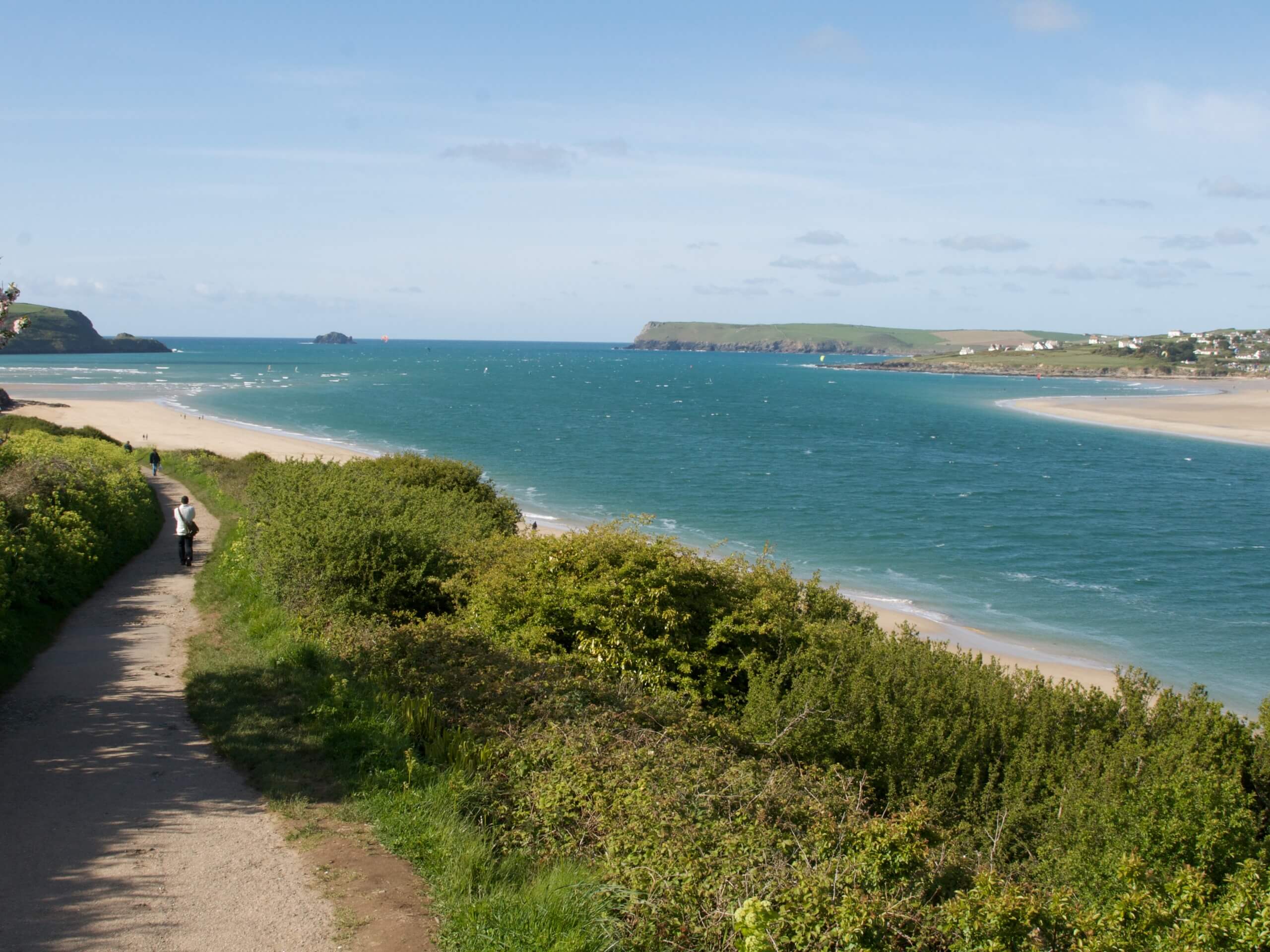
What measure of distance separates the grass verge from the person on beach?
206 inches

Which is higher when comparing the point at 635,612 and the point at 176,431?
the point at 176,431

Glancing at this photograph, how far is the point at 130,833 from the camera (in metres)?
6.78

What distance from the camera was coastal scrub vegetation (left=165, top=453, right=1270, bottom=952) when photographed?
547cm

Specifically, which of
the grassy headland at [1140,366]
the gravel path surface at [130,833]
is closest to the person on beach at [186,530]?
the gravel path surface at [130,833]

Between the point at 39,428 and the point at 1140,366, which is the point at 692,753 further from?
the point at 1140,366

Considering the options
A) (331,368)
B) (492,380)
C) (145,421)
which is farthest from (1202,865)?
(331,368)

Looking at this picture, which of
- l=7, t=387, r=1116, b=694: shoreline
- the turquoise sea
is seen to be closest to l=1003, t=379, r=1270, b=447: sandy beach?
the turquoise sea

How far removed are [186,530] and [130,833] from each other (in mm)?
11869

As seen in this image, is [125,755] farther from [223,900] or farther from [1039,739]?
[1039,739]

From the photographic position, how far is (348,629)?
11508 millimetres

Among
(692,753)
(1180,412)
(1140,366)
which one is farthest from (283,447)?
(1140,366)

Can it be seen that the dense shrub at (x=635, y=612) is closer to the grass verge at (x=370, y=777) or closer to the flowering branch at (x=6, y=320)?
the grass verge at (x=370, y=777)

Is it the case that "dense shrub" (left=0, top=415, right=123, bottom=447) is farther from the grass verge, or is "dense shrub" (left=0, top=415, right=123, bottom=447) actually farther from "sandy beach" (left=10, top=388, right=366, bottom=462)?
the grass verge

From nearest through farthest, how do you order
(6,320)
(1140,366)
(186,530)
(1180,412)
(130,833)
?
(130,833) < (6,320) < (186,530) < (1180,412) < (1140,366)
